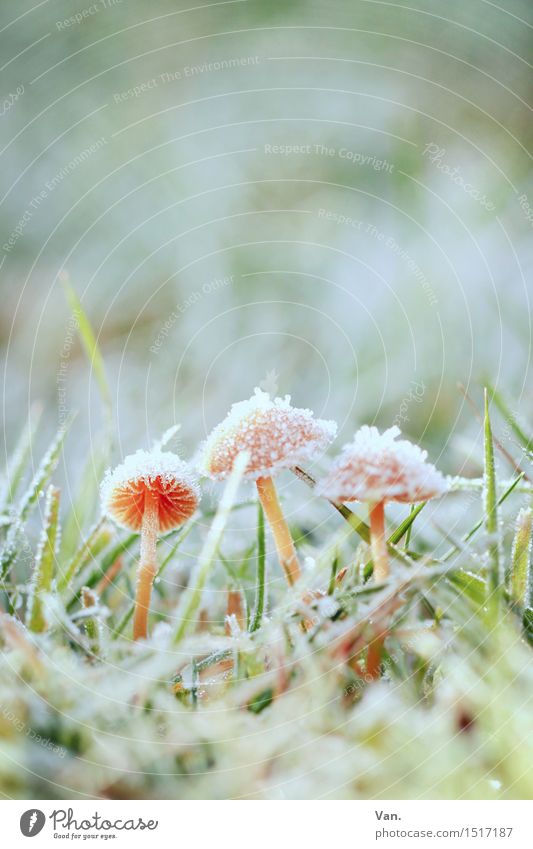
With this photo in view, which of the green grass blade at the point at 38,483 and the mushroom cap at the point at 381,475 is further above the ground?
the green grass blade at the point at 38,483

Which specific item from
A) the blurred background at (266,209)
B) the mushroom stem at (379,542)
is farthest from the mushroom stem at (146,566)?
the blurred background at (266,209)

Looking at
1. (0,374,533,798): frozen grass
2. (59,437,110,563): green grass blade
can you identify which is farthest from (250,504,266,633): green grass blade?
(59,437,110,563): green grass blade

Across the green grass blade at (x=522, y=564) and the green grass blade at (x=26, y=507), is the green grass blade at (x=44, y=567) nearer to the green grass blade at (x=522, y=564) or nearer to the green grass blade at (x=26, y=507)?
the green grass blade at (x=26, y=507)

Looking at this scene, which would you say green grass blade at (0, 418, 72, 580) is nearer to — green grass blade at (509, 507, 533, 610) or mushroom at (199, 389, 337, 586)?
mushroom at (199, 389, 337, 586)

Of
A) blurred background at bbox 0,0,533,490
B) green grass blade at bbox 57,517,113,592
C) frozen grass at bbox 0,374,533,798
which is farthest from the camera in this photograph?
blurred background at bbox 0,0,533,490
